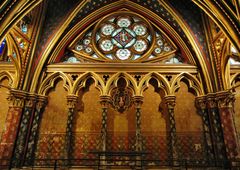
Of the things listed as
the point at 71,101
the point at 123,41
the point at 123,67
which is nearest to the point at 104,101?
the point at 71,101

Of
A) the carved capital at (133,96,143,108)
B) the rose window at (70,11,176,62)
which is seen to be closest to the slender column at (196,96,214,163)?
the carved capital at (133,96,143,108)

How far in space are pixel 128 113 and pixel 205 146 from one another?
139 inches

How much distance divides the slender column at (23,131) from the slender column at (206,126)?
24.0ft

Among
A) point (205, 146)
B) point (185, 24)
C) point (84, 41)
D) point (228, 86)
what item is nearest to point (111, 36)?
point (84, 41)

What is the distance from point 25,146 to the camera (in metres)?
8.16

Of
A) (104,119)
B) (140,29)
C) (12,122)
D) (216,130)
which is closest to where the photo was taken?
(216,130)

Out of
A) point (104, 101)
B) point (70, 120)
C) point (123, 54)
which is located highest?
point (123, 54)

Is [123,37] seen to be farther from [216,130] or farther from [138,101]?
[216,130]

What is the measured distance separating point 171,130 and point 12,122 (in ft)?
21.6

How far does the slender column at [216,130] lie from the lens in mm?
7715

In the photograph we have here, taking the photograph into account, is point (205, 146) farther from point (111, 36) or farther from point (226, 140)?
point (111, 36)

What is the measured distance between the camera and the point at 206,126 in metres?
8.47

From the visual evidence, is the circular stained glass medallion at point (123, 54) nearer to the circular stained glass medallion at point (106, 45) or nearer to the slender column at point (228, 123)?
the circular stained glass medallion at point (106, 45)

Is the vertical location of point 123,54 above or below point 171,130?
above
